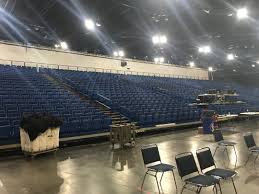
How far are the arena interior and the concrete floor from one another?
0.08 ft

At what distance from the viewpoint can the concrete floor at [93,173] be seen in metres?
4.88

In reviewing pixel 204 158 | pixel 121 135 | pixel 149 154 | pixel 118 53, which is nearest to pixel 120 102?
pixel 121 135

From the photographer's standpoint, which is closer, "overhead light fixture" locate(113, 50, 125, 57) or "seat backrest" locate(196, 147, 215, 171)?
"seat backrest" locate(196, 147, 215, 171)

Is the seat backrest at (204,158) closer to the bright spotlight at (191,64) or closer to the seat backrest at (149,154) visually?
the seat backrest at (149,154)

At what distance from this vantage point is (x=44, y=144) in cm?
771

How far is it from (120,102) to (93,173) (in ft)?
26.5

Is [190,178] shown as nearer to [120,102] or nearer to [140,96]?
[120,102]

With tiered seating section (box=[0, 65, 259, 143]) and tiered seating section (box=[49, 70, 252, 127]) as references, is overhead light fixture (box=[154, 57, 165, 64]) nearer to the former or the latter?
tiered seating section (box=[49, 70, 252, 127])

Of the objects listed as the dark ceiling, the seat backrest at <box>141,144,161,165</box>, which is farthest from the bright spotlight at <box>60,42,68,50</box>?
A: the seat backrest at <box>141,144,161,165</box>

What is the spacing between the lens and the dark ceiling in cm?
1266

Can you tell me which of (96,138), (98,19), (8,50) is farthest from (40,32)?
(96,138)

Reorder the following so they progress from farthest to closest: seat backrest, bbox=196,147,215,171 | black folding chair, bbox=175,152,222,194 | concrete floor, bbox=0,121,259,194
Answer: concrete floor, bbox=0,121,259,194, seat backrest, bbox=196,147,215,171, black folding chair, bbox=175,152,222,194

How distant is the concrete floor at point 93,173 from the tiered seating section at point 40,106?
3.48ft

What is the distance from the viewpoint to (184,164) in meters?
4.28
